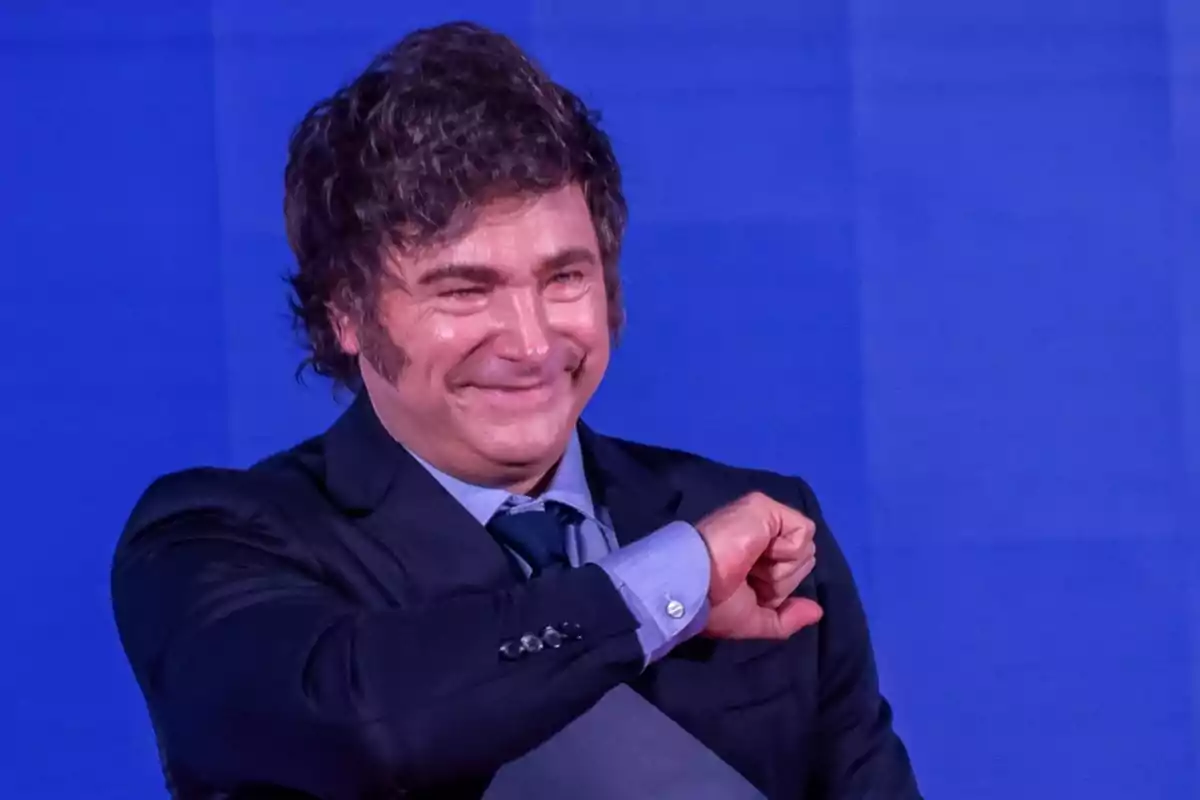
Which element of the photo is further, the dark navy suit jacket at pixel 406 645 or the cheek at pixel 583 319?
the cheek at pixel 583 319

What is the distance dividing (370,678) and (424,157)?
53 cm

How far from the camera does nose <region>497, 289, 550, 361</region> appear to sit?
1268 mm

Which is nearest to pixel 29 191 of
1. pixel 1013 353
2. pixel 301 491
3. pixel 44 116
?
pixel 44 116

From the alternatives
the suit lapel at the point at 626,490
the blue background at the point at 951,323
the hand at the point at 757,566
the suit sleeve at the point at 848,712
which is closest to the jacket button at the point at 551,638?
the hand at the point at 757,566


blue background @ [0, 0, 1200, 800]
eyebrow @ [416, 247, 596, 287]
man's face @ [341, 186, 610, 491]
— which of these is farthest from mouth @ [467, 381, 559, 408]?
blue background @ [0, 0, 1200, 800]

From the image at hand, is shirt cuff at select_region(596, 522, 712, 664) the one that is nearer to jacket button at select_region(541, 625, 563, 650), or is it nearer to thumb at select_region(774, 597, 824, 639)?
jacket button at select_region(541, 625, 563, 650)

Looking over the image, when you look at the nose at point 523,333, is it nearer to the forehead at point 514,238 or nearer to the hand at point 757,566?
the forehead at point 514,238

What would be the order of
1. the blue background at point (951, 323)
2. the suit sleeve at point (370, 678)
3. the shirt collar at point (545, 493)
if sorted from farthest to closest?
the blue background at point (951, 323) → the shirt collar at point (545, 493) → the suit sleeve at point (370, 678)

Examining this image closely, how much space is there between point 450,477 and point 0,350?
76cm

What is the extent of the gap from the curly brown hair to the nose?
0.09 m

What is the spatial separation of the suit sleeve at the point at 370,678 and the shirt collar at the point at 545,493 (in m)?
0.28

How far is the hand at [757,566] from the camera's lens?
1.14 meters

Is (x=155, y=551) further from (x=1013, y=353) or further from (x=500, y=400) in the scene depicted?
(x=1013, y=353)

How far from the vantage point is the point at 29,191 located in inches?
69.8
